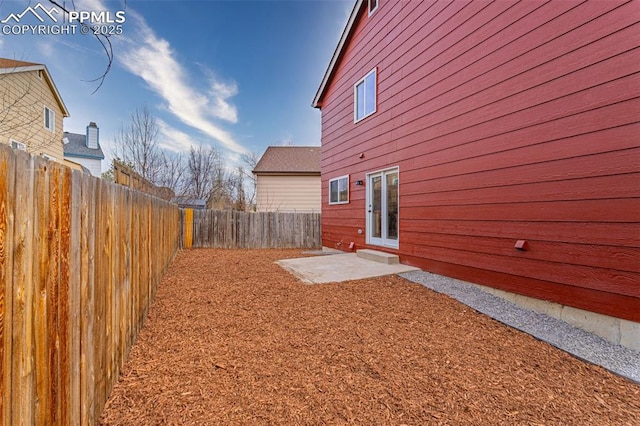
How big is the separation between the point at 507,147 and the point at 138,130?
40.1 feet

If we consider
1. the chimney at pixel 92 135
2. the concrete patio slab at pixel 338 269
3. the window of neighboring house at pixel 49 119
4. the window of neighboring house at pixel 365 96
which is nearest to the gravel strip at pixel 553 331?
the concrete patio slab at pixel 338 269

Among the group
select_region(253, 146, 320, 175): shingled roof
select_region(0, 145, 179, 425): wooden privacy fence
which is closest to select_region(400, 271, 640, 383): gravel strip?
select_region(0, 145, 179, 425): wooden privacy fence

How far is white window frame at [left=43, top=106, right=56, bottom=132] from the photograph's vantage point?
41.6 feet

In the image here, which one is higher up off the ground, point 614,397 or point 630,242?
point 630,242

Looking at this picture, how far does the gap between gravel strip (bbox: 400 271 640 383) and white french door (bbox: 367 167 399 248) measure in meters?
1.99

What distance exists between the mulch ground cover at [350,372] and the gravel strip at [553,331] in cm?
13

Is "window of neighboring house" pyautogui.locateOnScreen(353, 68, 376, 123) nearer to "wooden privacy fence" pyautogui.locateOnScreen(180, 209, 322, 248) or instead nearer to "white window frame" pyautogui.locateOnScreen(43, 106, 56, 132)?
"wooden privacy fence" pyautogui.locateOnScreen(180, 209, 322, 248)

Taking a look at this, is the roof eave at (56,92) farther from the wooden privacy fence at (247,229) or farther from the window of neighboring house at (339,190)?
the window of neighboring house at (339,190)

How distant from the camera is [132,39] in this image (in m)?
4.88

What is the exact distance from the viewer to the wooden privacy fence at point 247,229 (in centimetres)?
1038

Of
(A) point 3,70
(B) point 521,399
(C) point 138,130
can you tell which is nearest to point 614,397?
(B) point 521,399

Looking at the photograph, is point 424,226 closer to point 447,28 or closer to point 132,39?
point 447,28

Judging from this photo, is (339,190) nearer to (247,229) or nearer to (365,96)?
(365,96)

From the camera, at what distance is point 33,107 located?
11.6 m
